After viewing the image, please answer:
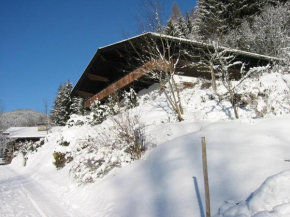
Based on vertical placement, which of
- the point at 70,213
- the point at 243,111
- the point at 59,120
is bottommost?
the point at 70,213

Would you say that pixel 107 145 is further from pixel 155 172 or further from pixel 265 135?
pixel 265 135

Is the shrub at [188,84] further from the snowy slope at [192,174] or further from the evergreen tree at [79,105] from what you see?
the evergreen tree at [79,105]

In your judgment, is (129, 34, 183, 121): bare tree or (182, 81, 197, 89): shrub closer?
(129, 34, 183, 121): bare tree

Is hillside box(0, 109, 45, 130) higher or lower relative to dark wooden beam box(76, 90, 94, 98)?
higher

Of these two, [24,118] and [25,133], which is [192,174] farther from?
[24,118]

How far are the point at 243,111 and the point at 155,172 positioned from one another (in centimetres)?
540

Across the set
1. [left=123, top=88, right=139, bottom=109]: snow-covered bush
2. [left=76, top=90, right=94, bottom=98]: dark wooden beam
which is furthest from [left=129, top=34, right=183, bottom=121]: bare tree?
[left=76, top=90, right=94, bottom=98]: dark wooden beam

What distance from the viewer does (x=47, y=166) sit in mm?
13438

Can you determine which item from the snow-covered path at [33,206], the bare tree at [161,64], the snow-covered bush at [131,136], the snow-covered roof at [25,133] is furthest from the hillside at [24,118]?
the snow-covered bush at [131,136]

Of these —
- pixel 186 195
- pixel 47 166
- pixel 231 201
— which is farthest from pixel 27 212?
pixel 47 166

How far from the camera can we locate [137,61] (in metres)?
16.2

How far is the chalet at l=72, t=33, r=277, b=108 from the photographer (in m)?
11.4

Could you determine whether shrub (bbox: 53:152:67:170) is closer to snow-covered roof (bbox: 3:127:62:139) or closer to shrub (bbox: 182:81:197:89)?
shrub (bbox: 182:81:197:89)

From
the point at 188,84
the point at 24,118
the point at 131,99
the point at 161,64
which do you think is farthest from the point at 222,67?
the point at 24,118
